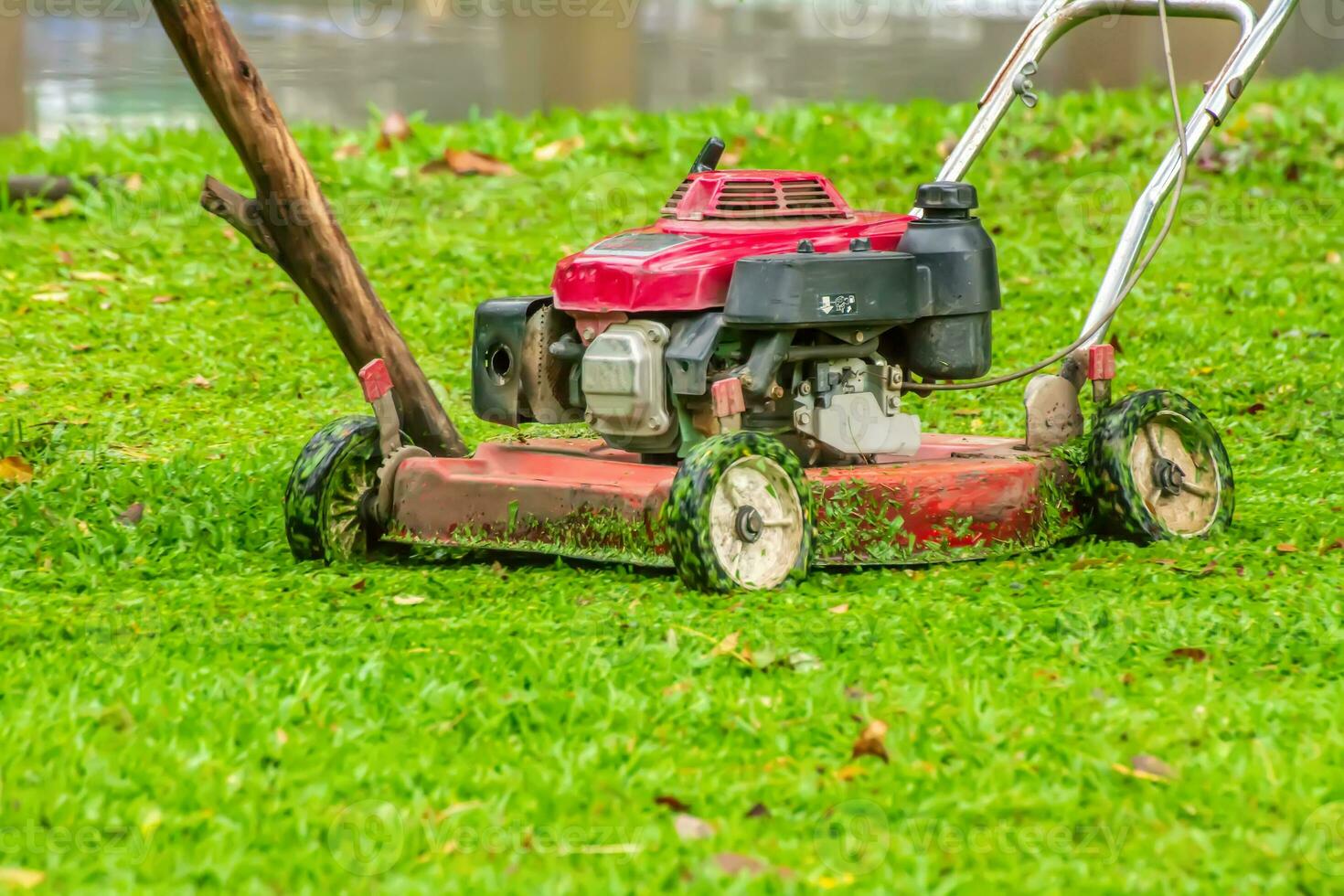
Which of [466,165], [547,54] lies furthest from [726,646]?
[547,54]

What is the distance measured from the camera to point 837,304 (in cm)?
483

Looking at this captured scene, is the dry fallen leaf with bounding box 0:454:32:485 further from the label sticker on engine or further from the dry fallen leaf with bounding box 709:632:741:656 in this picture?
the dry fallen leaf with bounding box 709:632:741:656

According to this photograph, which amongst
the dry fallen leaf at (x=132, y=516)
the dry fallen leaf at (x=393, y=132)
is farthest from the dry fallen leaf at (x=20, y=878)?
the dry fallen leaf at (x=393, y=132)

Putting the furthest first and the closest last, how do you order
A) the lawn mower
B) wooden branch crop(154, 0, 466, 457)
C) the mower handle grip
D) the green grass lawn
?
the mower handle grip, wooden branch crop(154, 0, 466, 457), the lawn mower, the green grass lawn

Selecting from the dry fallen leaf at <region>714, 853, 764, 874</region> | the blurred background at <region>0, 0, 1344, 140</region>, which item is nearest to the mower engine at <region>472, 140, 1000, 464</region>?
the dry fallen leaf at <region>714, 853, 764, 874</region>

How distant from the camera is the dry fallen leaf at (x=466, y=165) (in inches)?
431

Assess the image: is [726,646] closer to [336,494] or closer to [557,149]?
[336,494]

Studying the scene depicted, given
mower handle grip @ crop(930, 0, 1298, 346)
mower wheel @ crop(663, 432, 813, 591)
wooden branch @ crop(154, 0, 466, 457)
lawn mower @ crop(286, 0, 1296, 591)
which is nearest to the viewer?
mower wheel @ crop(663, 432, 813, 591)

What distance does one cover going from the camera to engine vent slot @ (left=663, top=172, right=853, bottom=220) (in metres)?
5.11

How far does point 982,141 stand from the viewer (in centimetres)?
592

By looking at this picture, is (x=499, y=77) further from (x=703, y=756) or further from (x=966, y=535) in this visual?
(x=703, y=756)

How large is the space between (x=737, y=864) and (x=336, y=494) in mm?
2469

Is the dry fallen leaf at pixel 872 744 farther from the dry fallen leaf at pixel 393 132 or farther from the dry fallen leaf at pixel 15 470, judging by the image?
the dry fallen leaf at pixel 393 132

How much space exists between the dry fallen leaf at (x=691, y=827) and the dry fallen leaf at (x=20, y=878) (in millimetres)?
990
